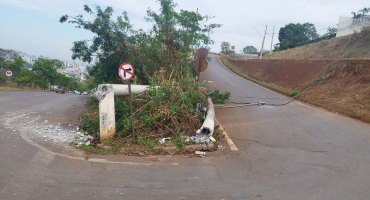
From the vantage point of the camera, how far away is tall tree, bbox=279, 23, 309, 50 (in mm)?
58419

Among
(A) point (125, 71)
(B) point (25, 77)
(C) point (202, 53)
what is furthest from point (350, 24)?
(B) point (25, 77)

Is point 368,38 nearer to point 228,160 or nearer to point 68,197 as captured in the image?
point 228,160

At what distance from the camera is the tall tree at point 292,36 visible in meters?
58.4

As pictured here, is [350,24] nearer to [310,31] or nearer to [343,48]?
[343,48]

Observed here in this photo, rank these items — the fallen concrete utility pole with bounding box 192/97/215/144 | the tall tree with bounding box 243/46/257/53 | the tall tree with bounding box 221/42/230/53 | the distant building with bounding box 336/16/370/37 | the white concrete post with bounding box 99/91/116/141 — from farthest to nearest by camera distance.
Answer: the tall tree with bounding box 243/46/257/53
the tall tree with bounding box 221/42/230/53
the distant building with bounding box 336/16/370/37
the white concrete post with bounding box 99/91/116/141
the fallen concrete utility pole with bounding box 192/97/215/144

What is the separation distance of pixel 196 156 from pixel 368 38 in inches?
1278

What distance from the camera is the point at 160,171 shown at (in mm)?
5914

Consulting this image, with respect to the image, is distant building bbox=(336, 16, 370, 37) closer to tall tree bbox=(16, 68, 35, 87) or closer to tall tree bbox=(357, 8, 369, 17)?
tall tree bbox=(357, 8, 369, 17)

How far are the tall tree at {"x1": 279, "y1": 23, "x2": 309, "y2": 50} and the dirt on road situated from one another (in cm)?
3168

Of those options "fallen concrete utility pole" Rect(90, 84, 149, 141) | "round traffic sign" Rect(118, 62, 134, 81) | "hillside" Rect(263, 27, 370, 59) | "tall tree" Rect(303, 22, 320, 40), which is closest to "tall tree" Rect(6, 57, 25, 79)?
"hillside" Rect(263, 27, 370, 59)

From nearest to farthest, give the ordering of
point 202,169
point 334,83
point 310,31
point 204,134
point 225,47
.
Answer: point 202,169
point 204,134
point 334,83
point 310,31
point 225,47

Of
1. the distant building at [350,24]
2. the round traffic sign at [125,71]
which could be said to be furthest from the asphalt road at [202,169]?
the distant building at [350,24]

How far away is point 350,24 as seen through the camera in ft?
133

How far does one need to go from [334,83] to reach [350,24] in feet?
89.0
